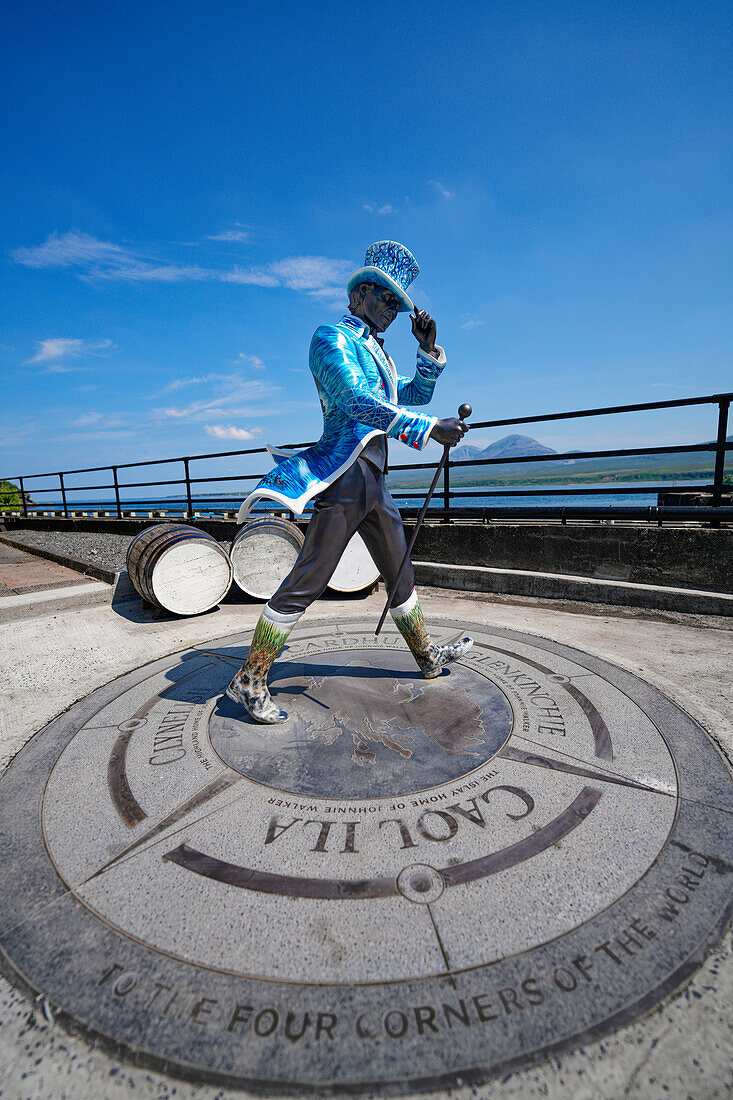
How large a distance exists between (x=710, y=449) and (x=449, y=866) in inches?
157

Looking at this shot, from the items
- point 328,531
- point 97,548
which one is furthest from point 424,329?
point 97,548

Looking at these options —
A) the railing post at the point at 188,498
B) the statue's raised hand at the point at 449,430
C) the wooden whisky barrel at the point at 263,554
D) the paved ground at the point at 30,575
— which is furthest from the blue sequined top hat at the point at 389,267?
the railing post at the point at 188,498

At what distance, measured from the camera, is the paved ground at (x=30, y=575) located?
16.6 feet

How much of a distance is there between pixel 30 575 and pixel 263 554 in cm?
331

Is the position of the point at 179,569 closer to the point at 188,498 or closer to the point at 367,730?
the point at 367,730

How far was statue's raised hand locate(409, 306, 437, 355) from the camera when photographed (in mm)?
2730

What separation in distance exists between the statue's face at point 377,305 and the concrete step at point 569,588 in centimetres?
291

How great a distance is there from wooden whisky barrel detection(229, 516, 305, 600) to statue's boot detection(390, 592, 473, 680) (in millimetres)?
2209

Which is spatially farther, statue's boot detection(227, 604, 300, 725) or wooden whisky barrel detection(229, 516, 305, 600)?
wooden whisky barrel detection(229, 516, 305, 600)

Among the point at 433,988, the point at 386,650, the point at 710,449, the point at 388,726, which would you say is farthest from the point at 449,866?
the point at 710,449

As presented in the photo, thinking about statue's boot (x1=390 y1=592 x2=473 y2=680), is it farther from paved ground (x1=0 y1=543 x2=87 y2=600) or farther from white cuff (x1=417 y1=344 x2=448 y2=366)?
paved ground (x1=0 y1=543 x2=87 y2=600)

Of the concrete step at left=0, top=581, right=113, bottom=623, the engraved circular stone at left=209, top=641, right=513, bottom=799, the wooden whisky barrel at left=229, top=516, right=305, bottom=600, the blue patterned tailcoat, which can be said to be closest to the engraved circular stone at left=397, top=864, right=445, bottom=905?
the engraved circular stone at left=209, top=641, right=513, bottom=799

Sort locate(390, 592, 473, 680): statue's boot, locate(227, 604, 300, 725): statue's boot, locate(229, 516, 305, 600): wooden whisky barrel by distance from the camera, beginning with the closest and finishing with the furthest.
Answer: locate(227, 604, 300, 725): statue's boot < locate(390, 592, 473, 680): statue's boot < locate(229, 516, 305, 600): wooden whisky barrel

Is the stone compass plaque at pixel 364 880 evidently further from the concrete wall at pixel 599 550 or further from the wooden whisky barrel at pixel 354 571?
the wooden whisky barrel at pixel 354 571
